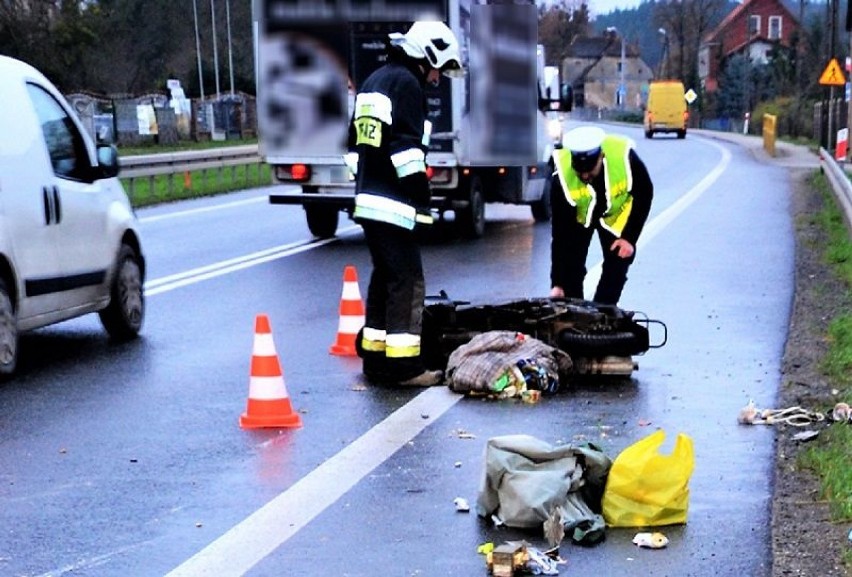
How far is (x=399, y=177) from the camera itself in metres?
8.51

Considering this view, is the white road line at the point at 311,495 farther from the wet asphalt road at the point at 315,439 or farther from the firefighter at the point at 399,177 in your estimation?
the firefighter at the point at 399,177

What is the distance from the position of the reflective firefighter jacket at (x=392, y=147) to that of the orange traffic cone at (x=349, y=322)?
4.29 feet

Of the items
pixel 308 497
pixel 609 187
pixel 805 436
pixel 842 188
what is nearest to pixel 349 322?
pixel 609 187

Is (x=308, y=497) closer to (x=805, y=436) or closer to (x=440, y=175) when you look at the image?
(x=805, y=436)

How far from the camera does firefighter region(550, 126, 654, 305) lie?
9203 millimetres

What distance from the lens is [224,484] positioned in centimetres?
641

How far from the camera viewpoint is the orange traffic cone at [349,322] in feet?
32.2

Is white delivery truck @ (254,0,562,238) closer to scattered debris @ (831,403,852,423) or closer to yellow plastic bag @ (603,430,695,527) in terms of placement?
scattered debris @ (831,403,852,423)

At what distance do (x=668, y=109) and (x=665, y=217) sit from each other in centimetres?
4881

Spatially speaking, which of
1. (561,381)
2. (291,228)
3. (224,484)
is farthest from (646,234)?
(224,484)

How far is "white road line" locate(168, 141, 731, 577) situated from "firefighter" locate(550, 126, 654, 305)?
5.01 feet

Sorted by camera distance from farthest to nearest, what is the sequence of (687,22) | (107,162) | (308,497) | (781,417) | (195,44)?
(687,22), (195,44), (107,162), (781,417), (308,497)

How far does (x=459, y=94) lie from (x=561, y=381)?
9.36 metres

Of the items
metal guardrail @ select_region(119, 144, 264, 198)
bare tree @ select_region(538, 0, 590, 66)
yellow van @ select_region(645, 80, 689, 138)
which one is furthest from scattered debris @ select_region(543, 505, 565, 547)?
bare tree @ select_region(538, 0, 590, 66)
